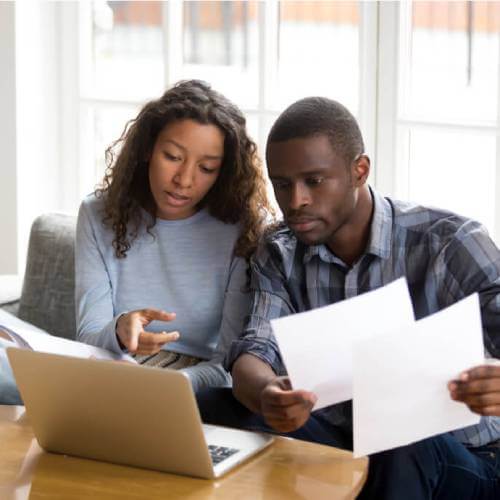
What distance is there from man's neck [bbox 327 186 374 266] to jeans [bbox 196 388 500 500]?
0.33 metres

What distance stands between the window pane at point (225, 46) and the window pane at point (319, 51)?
0.12m

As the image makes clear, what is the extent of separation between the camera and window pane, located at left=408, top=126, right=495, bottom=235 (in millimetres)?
2811

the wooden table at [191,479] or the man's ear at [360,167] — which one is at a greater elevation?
the man's ear at [360,167]

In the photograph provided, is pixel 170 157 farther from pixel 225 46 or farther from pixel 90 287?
pixel 225 46

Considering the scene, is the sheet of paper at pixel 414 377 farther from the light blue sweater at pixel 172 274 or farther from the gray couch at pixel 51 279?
the gray couch at pixel 51 279

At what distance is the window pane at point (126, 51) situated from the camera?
335 cm

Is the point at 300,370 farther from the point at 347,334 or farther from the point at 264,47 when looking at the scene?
the point at 264,47

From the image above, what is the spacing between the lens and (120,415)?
64.9 inches

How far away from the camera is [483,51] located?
2.76 metres

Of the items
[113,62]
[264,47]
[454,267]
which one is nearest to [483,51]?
[264,47]

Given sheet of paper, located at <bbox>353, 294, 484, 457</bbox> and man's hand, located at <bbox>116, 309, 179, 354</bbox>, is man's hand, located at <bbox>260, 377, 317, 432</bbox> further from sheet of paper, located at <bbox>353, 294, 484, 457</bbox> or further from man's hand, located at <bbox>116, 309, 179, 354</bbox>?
man's hand, located at <bbox>116, 309, 179, 354</bbox>

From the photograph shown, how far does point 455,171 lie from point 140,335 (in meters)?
1.09

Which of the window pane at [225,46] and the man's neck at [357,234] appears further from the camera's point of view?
the window pane at [225,46]

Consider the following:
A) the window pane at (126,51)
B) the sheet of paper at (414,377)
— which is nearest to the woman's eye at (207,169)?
the sheet of paper at (414,377)
